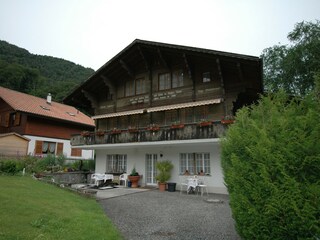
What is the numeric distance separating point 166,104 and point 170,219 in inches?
405

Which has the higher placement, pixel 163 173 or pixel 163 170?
pixel 163 170

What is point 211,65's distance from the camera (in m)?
15.3

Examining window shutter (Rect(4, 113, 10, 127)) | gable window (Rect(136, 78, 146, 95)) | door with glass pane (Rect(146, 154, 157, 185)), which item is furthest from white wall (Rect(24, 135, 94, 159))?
door with glass pane (Rect(146, 154, 157, 185))

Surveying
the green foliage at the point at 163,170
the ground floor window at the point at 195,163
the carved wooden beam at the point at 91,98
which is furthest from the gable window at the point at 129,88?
the ground floor window at the point at 195,163

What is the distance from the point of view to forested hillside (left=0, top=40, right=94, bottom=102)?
41.8m

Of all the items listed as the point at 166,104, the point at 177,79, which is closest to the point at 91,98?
the point at 166,104

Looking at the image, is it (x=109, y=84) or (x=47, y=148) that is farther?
(x=47, y=148)

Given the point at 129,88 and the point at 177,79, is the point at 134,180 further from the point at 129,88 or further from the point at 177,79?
the point at 177,79

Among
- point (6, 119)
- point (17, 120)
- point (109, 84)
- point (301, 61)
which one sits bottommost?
point (17, 120)

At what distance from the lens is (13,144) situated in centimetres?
2177

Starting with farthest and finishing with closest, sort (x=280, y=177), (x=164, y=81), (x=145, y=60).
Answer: (x=145, y=60) → (x=164, y=81) → (x=280, y=177)

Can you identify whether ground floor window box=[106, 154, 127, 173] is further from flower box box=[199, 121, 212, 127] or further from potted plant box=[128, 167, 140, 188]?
flower box box=[199, 121, 212, 127]

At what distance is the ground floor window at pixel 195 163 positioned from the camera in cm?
1452

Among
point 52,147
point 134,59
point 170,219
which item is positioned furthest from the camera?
point 52,147
